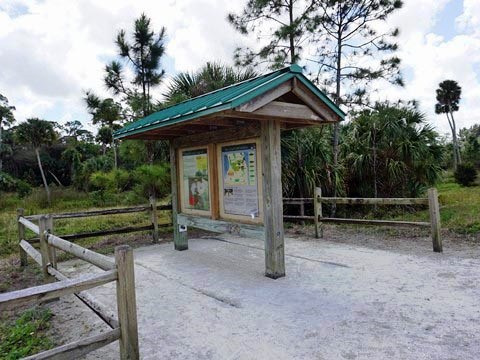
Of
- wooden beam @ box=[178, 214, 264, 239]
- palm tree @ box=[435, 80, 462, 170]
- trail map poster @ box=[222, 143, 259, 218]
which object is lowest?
wooden beam @ box=[178, 214, 264, 239]

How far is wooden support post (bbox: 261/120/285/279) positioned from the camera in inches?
169

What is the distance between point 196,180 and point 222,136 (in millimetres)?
1010

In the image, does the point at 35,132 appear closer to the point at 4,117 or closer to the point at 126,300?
the point at 4,117

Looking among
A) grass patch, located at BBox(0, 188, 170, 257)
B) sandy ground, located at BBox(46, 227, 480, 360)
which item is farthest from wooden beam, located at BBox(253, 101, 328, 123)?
grass patch, located at BBox(0, 188, 170, 257)

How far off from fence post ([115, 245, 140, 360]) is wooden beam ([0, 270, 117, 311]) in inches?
2.6

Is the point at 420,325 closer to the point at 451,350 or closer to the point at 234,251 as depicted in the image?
the point at 451,350

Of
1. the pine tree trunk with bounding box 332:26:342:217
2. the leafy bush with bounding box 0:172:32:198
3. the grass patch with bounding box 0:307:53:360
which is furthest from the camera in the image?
the leafy bush with bounding box 0:172:32:198

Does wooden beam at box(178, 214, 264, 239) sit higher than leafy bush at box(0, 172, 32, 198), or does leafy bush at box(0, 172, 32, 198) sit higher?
leafy bush at box(0, 172, 32, 198)

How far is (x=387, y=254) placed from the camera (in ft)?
17.6

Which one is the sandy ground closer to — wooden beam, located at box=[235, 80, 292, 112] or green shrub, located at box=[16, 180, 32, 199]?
wooden beam, located at box=[235, 80, 292, 112]

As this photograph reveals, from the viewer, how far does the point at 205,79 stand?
8.62 meters

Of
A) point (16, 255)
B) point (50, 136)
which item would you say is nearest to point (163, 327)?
point (16, 255)

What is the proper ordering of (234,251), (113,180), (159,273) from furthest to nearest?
(113,180) → (234,251) → (159,273)

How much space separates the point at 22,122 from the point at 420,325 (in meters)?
21.4
